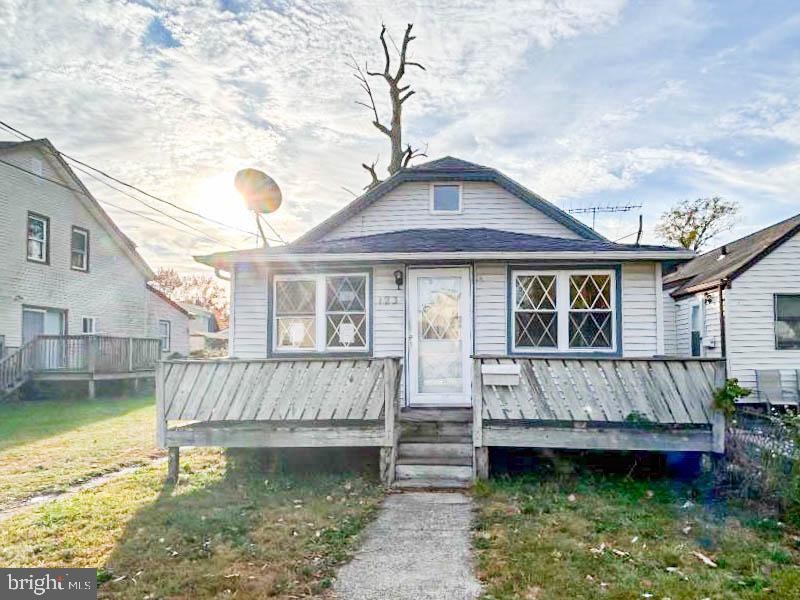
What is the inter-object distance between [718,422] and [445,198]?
6434mm


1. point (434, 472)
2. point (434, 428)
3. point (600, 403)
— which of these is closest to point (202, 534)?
point (434, 472)

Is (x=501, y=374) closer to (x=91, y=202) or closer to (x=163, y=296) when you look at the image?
(x=91, y=202)

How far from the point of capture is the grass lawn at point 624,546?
353 centimetres

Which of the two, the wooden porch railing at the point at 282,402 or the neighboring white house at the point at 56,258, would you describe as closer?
the wooden porch railing at the point at 282,402

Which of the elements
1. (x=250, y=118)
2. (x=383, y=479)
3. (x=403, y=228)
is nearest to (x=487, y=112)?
(x=403, y=228)

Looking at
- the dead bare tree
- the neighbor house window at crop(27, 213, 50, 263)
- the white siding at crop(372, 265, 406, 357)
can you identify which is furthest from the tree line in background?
the white siding at crop(372, 265, 406, 357)

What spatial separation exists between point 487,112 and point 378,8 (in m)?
7.36

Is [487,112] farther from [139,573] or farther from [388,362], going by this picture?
[139,573]

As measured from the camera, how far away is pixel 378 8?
17969 millimetres

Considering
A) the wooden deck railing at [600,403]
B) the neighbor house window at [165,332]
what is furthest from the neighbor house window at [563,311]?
the neighbor house window at [165,332]

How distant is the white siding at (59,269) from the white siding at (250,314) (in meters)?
9.82

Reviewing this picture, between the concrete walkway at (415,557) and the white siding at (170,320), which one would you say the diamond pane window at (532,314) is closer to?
the concrete walkway at (415,557)

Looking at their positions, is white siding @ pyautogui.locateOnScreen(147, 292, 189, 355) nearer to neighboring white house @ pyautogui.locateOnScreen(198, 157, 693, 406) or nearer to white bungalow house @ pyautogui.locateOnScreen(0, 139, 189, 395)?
white bungalow house @ pyautogui.locateOnScreen(0, 139, 189, 395)

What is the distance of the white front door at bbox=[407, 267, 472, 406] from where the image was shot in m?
8.32
